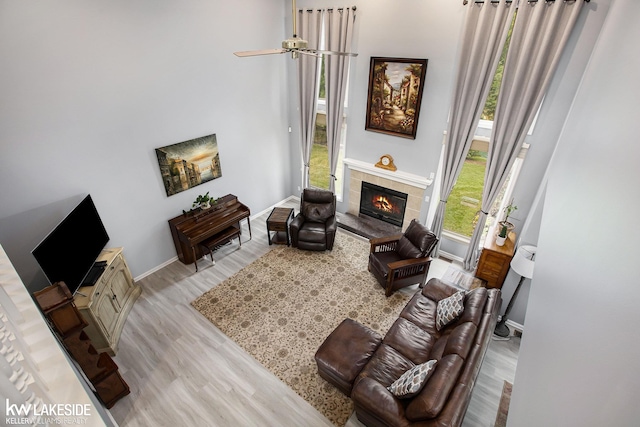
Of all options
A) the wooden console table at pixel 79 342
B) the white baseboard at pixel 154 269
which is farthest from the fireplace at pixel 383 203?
the wooden console table at pixel 79 342

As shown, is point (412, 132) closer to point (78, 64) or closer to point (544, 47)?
point (544, 47)

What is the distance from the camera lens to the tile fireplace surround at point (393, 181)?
5578 millimetres

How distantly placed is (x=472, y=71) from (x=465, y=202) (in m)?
3.35

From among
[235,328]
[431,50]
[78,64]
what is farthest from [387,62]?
[235,328]

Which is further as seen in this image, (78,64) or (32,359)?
(78,64)

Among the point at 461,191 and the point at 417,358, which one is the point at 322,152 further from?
the point at 417,358

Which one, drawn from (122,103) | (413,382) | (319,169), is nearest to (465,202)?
(319,169)

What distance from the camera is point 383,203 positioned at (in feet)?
20.4

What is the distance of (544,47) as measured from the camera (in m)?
3.77

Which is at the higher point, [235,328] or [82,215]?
[82,215]

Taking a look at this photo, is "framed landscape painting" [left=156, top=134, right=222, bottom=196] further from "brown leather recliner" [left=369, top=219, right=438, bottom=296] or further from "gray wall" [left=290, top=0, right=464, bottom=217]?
"brown leather recliner" [left=369, top=219, right=438, bottom=296]

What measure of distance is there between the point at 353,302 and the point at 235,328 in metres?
1.83

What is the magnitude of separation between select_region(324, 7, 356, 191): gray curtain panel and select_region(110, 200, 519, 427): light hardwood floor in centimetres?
394

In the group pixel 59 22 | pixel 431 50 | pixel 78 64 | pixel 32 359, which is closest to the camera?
pixel 32 359
